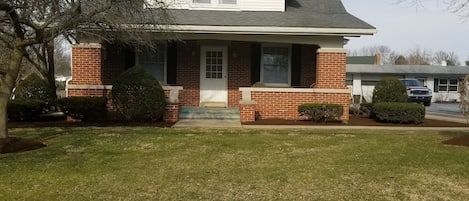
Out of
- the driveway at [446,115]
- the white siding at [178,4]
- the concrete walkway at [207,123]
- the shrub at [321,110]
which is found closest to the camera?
the concrete walkway at [207,123]

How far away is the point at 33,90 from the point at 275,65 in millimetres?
8684

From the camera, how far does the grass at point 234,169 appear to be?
19.9 feet

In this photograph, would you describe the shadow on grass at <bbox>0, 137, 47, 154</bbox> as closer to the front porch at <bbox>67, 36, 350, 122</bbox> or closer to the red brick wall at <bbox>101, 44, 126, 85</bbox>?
the front porch at <bbox>67, 36, 350, 122</bbox>

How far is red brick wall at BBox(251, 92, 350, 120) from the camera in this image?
15781 millimetres

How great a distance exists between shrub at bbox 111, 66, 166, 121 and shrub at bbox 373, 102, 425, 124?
23.7 ft

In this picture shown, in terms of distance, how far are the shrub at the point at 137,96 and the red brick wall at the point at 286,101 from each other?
3518 millimetres

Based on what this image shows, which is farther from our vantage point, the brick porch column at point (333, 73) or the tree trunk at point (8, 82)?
the brick porch column at point (333, 73)

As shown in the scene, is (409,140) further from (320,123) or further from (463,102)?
(320,123)

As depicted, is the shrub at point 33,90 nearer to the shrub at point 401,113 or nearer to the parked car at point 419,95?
the shrub at point 401,113

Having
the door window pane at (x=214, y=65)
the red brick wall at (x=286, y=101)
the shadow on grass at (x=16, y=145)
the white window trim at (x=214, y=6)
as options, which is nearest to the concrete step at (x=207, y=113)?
the red brick wall at (x=286, y=101)

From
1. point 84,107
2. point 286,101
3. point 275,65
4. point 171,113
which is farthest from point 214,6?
point 84,107

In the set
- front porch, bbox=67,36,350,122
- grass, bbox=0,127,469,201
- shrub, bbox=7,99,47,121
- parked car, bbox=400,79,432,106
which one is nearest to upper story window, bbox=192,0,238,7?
front porch, bbox=67,36,350,122

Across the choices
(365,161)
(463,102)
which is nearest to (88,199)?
(365,161)

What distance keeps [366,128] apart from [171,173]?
27.8 ft
